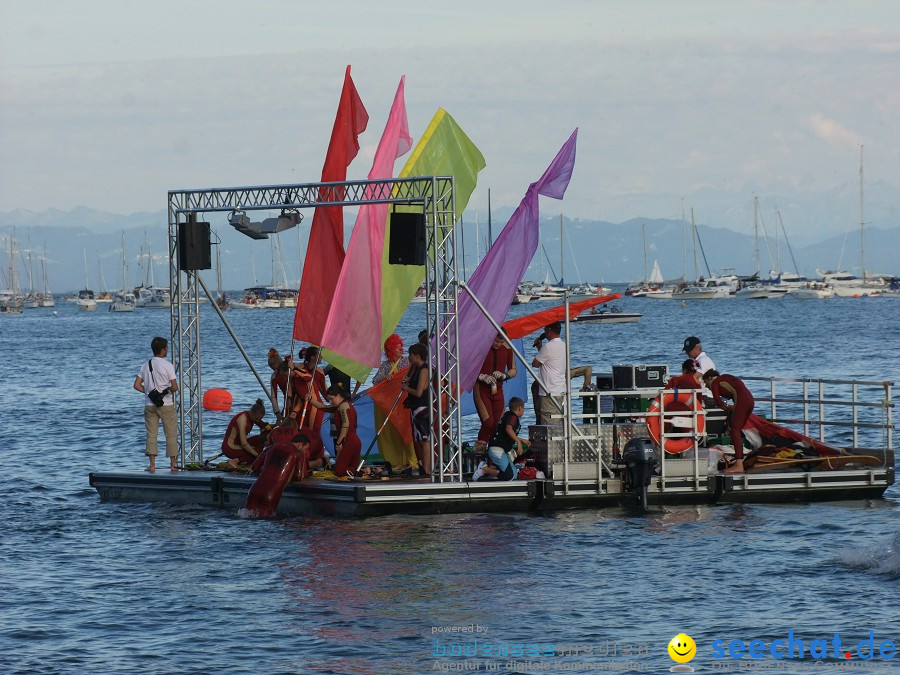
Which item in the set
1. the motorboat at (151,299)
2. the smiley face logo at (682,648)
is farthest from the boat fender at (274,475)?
the motorboat at (151,299)

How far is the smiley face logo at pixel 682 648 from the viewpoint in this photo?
12.7m

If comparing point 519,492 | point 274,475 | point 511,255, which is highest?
point 511,255

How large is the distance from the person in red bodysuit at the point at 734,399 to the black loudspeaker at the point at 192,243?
7.50 meters

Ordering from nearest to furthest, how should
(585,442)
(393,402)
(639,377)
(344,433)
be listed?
(585,442), (344,433), (639,377), (393,402)

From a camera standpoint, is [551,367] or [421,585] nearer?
[421,585]

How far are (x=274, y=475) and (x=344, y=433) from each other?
1125mm

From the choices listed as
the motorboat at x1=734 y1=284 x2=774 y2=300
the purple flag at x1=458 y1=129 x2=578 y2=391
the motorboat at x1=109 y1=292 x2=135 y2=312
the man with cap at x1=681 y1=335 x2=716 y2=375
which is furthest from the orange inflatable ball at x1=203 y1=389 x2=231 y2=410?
the motorboat at x1=109 y1=292 x2=135 y2=312

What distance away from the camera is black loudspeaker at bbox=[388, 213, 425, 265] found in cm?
1817

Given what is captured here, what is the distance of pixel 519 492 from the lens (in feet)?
60.5

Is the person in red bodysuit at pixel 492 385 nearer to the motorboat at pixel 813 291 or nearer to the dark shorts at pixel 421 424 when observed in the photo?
the dark shorts at pixel 421 424

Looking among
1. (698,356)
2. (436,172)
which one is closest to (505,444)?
(698,356)

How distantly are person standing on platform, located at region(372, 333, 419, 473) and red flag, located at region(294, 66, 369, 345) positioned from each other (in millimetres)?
1200

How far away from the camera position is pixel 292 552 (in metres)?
17.1

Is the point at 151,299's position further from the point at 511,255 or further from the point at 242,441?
the point at 511,255
